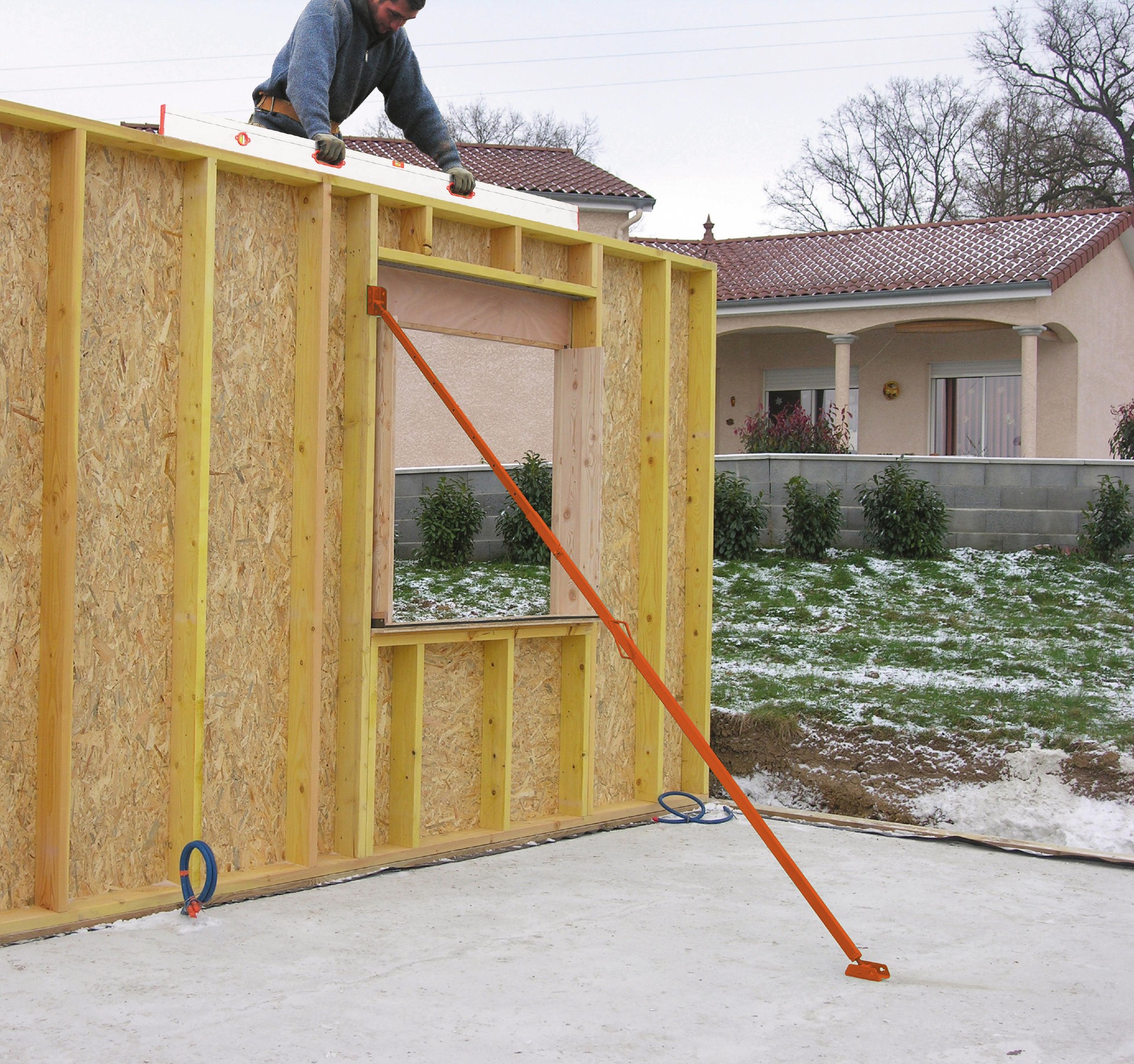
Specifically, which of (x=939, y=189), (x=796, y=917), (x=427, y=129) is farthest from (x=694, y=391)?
(x=939, y=189)

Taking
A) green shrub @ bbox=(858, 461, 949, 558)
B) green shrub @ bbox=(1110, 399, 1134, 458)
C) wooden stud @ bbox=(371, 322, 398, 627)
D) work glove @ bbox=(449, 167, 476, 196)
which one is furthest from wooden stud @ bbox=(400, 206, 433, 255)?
green shrub @ bbox=(1110, 399, 1134, 458)

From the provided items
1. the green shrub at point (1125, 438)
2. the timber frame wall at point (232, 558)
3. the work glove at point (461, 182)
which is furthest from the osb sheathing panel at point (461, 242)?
the green shrub at point (1125, 438)

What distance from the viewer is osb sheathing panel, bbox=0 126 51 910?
13.9ft

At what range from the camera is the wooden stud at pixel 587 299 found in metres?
6.22

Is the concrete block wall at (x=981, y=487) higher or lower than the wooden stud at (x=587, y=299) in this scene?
lower

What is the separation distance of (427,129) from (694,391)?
1940 mm

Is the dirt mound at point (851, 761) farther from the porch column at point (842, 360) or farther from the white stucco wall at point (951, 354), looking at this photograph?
the white stucco wall at point (951, 354)

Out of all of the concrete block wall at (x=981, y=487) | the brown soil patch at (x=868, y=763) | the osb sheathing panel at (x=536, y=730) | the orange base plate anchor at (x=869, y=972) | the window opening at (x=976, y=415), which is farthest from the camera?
the window opening at (x=976, y=415)

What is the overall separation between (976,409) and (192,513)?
16.0 m

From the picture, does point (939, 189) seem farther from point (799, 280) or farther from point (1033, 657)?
point (1033, 657)

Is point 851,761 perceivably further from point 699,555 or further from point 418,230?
point 418,230

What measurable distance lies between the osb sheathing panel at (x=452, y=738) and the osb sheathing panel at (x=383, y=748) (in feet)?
0.60

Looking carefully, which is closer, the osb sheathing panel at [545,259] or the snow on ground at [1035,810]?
the osb sheathing panel at [545,259]

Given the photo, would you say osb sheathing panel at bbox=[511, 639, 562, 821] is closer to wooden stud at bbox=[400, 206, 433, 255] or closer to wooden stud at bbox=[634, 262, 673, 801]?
wooden stud at bbox=[634, 262, 673, 801]
